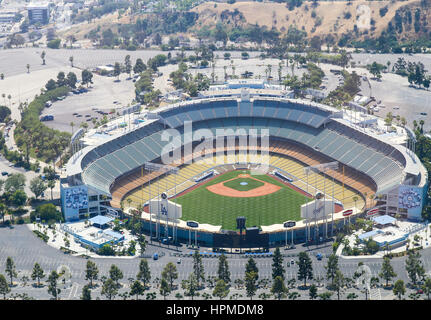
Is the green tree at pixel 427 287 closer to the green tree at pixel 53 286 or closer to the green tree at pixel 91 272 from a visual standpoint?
the green tree at pixel 91 272

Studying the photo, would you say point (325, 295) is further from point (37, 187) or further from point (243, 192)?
point (37, 187)

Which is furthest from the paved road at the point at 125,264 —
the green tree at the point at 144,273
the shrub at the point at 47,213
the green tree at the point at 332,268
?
the shrub at the point at 47,213

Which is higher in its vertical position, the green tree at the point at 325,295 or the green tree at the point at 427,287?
the green tree at the point at 427,287

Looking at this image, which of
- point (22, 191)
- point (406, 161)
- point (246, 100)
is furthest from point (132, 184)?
point (406, 161)

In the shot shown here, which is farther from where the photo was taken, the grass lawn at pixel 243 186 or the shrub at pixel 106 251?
the grass lawn at pixel 243 186

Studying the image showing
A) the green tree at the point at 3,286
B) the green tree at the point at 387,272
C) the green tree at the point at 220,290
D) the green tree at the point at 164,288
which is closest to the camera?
the green tree at the point at 220,290

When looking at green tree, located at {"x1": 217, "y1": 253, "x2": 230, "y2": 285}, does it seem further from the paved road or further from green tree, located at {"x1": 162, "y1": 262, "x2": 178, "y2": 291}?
green tree, located at {"x1": 162, "y1": 262, "x2": 178, "y2": 291}
